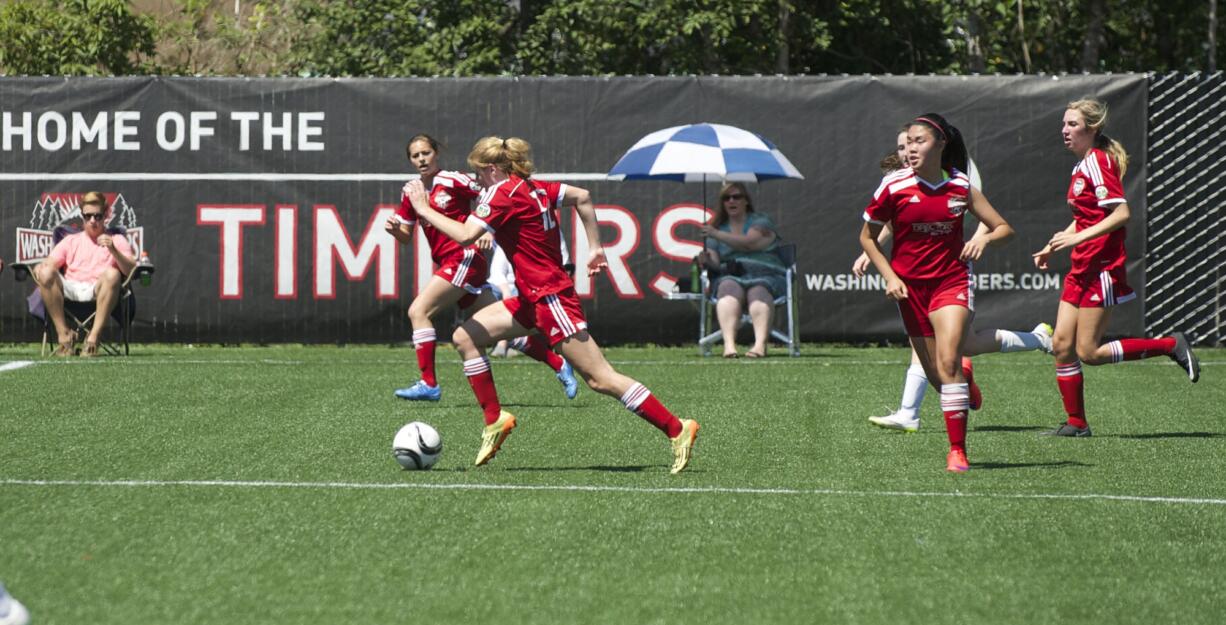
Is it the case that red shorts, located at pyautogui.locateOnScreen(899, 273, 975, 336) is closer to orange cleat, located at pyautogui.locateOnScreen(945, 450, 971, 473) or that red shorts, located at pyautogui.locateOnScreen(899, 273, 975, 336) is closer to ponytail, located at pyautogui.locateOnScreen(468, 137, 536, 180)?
orange cleat, located at pyautogui.locateOnScreen(945, 450, 971, 473)

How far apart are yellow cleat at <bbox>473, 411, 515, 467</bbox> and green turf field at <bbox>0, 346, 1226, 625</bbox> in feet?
0.55

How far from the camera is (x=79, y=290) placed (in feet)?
50.8

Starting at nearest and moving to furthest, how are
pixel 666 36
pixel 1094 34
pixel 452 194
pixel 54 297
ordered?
1. pixel 452 194
2. pixel 54 297
3. pixel 666 36
4. pixel 1094 34

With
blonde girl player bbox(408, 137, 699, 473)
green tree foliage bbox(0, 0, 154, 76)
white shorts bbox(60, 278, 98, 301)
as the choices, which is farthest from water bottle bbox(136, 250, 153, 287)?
green tree foliage bbox(0, 0, 154, 76)

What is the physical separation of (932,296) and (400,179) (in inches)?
369

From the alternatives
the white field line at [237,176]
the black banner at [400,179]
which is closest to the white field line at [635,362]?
the black banner at [400,179]

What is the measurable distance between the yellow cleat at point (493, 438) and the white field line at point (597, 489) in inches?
29.4

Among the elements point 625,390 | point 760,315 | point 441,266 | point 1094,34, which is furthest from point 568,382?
point 1094,34

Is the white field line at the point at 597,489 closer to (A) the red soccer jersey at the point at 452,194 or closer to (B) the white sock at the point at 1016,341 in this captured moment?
(B) the white sock at the point at 1016,341

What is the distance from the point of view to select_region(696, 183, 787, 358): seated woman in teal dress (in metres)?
15.6

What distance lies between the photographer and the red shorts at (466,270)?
1112 cm

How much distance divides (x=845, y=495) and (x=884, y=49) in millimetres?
19704

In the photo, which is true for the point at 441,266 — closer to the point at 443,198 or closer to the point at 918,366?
the point at 443,198

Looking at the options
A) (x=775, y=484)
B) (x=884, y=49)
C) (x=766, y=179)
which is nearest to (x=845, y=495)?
→ (x=775, y=484)
